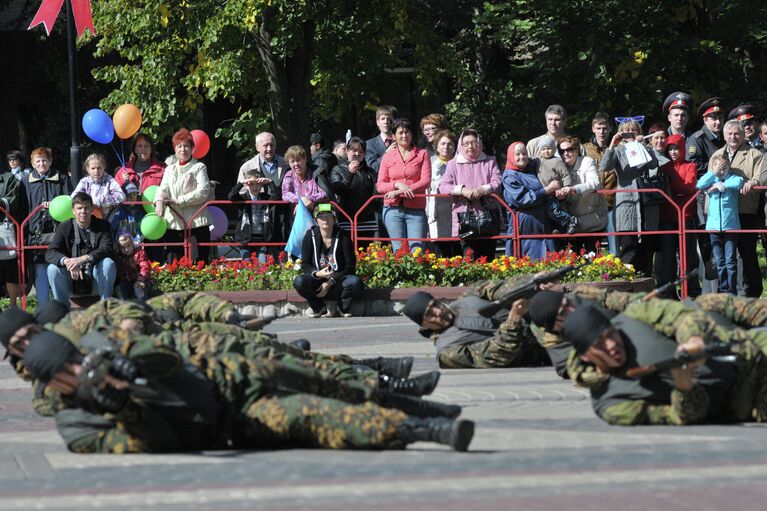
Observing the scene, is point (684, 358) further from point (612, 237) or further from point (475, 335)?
point (612, 237)

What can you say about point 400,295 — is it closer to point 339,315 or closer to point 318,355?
point 339,315

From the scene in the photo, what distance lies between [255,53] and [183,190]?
8.34 meters

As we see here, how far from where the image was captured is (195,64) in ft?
85.3

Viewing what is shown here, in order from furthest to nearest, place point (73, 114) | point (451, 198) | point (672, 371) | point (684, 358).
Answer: point (73, 114), point (451, 198), point (672, 371), point (684, 358)

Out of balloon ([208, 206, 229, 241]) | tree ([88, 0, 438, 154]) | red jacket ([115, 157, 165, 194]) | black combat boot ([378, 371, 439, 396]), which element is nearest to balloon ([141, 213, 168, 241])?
balloon ([208, 206, 229, 241])

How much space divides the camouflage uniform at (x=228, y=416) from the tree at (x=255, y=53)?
15.5 m

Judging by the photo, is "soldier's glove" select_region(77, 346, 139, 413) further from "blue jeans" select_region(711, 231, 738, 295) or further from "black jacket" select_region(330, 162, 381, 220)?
"black jacket" select_region(330, 162, 381, 220)

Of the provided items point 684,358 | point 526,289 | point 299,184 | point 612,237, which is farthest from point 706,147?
point 684,358

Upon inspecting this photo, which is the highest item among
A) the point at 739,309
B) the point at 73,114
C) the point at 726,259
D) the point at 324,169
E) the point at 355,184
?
the point at 73,114

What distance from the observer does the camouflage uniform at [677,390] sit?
8.22 meters

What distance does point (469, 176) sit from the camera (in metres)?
16.7

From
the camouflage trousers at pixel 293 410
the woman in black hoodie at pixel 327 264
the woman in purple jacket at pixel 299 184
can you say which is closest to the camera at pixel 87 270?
the woman in black hoodie at pixel 327 264

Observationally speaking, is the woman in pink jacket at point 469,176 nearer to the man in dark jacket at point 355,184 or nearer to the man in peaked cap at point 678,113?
the man in dark jacket at point 355,184

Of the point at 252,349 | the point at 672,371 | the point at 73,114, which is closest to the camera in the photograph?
the point at 672,371
